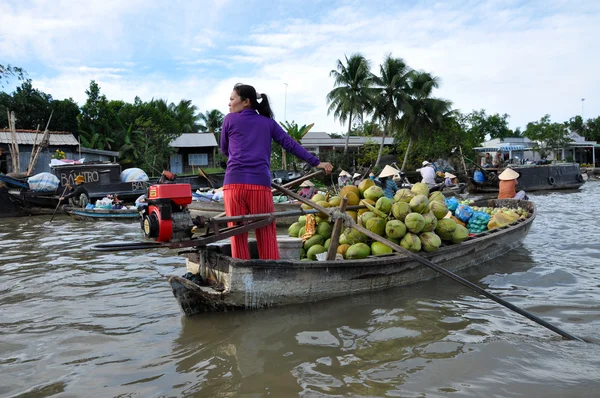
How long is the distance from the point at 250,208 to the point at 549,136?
3845 cm

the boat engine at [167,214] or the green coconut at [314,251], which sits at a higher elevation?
the boat engine at [167,214]

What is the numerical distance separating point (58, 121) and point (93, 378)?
26.4 m

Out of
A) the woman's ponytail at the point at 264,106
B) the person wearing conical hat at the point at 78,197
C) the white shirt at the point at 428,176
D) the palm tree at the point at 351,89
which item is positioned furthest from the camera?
the palm tree at the point at 351,89

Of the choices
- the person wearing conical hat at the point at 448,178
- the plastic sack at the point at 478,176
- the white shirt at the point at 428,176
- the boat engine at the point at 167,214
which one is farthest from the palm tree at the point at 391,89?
the boat engine at the point at 167,214

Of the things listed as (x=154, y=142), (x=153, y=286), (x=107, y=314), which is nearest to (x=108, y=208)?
(x=153, y=286)

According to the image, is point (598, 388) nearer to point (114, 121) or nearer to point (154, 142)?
point (154, 142)

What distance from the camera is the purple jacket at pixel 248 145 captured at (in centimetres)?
349

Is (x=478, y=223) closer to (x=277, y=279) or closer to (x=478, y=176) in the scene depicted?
(x=277, y=279)

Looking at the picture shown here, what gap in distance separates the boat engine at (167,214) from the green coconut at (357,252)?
5.66ft

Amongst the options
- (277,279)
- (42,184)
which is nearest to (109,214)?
(42,184)

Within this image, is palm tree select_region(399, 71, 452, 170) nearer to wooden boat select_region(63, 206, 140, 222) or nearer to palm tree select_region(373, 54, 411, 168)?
palm tree select_region(373, 54, 411, 168)

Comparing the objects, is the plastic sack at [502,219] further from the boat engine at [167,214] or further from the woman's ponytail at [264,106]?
the boat engine at [167,214]

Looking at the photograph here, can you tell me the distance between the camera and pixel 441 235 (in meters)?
4.84

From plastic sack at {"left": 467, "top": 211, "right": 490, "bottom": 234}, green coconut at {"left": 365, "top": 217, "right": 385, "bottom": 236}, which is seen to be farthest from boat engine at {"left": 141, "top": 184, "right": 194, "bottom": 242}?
plastic sack at {"left": 467, "top": 211, "right": 490, "bottom": 234}
